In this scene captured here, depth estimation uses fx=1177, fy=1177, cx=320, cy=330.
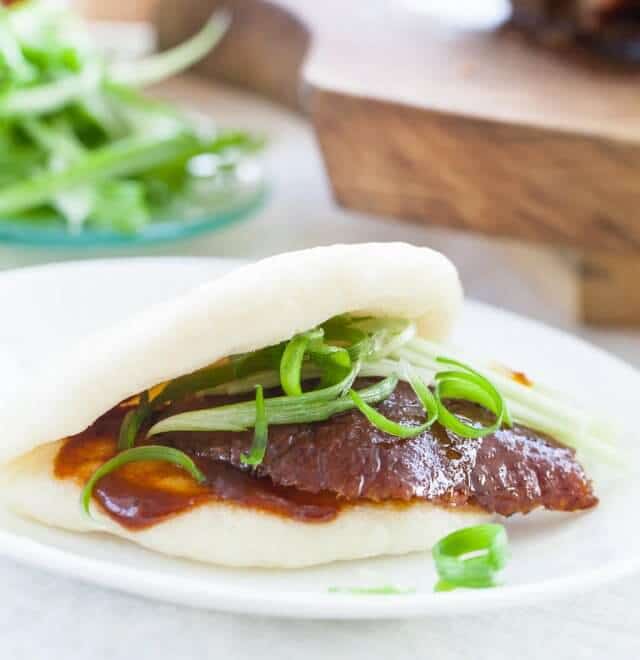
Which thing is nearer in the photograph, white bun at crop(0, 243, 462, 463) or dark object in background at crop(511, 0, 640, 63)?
white bun at crop(0, 243, 462, 463)

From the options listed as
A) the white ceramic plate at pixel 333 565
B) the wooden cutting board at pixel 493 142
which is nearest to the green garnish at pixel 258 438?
the white ceramic plate at pixel 333 565

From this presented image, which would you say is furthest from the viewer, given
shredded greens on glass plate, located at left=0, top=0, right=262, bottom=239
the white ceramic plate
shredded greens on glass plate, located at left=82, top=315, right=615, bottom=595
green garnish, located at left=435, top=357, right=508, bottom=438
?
shredded greens on glass plate, located at left=0, top=0, right=262, bottom=239

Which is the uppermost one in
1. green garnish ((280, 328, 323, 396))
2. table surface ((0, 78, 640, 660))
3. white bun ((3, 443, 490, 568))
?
green garnish ((280, 328, 323, 396))

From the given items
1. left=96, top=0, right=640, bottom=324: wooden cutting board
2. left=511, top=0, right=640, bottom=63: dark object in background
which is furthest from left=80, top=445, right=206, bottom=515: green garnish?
left=511, top=0, right=640, bottom=63: dark object in background

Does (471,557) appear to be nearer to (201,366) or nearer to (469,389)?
(469,389)

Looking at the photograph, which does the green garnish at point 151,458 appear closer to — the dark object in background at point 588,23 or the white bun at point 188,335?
the white bun at point 188,335

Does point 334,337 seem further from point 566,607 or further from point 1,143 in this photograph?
point 1,143

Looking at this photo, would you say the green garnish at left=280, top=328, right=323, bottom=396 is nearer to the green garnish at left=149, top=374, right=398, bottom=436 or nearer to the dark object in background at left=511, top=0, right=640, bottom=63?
the green garnish at left=149, top=374, right=398, bottom=436

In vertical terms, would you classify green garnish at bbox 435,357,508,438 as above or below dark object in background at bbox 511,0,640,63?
above
